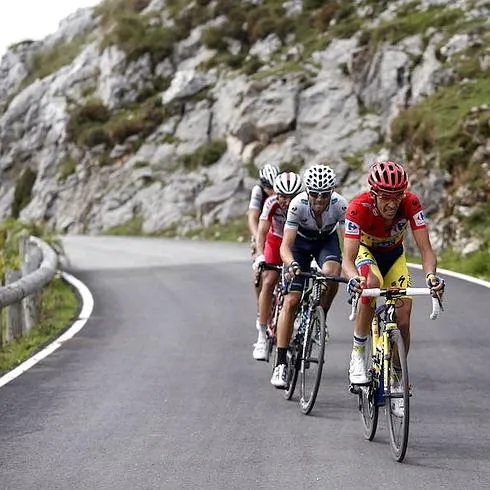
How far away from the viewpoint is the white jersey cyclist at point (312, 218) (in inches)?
334

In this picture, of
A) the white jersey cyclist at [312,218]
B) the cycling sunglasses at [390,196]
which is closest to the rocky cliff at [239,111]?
the white jersey cyclist at [312,218]

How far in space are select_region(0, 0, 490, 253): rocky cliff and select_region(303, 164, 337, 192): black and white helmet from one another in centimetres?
1450

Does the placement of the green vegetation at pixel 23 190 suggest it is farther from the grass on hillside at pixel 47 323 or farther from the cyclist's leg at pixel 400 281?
the cyclist's leg at pixel 400 281

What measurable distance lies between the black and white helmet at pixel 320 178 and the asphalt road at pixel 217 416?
1.76m

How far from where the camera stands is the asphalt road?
6.09 metres

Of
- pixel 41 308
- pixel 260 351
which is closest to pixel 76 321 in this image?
pixel 41 308

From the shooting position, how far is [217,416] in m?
7.68

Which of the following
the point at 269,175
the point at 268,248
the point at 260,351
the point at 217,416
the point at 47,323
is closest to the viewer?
the point at 217,416

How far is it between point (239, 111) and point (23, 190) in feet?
46.2

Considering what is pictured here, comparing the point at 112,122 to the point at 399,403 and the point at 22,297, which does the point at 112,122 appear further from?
the point at 399,403

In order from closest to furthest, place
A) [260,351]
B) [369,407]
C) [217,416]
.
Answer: [369,407], [217,416], [260,351]

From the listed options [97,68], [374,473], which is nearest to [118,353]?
[374,473]

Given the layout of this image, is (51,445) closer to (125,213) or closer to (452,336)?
(452,336)

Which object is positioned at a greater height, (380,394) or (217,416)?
(380,394)
